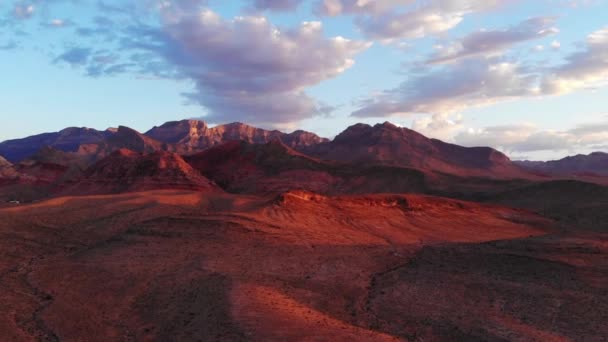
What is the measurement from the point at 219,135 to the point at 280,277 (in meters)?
140

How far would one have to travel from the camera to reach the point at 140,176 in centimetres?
6147

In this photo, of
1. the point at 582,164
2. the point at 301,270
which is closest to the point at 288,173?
the point at 301,270

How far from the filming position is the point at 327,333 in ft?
46.5

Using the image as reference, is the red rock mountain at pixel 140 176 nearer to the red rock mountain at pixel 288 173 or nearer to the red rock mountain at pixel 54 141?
the red rock mountain at pixel 288 173

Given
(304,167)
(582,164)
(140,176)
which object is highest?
(582,164)

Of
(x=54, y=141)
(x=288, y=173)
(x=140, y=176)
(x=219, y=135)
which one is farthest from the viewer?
(x=54, y=141)

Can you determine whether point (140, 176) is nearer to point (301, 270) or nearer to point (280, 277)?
point (301, 270)

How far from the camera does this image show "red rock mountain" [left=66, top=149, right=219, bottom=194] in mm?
60250

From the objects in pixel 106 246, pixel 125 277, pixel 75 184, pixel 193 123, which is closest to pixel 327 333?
pixel 125 277

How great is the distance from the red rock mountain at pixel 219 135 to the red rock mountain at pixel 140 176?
269ft

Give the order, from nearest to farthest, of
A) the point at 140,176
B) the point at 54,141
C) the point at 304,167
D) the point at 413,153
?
1. the point at 140,176
2. the point at 304,167
3. the point at 413,153
4. the point at 54,141

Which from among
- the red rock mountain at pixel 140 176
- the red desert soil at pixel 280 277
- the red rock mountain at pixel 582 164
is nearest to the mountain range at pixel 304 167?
the red rock mountain at pixel 140 176

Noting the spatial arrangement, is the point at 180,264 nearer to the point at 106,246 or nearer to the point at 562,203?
the point at 106,246

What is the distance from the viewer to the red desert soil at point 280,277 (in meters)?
16.1
